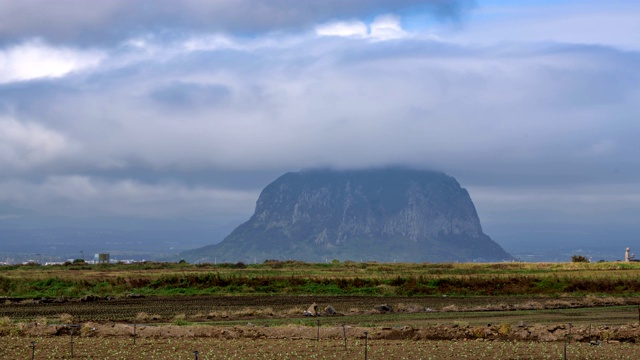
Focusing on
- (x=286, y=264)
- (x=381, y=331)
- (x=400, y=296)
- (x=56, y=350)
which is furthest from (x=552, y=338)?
(x=286, y=264)

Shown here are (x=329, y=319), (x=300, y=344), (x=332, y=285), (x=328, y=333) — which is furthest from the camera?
(x=332, y=285)

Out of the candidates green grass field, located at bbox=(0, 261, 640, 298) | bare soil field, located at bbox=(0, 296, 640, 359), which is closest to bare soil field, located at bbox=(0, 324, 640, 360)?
bare soil field, located at bbox=(0, 296, 640, 359)

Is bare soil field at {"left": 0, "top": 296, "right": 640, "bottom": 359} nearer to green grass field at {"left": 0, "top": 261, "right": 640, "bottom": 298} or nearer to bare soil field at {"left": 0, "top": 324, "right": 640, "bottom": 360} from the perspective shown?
bare soil field at {"left": 0, "top": 324, "right": 640, "bottom": 360}

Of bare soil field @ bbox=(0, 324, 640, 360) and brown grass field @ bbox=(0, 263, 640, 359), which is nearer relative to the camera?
bare soil field @ bbox=(0, 324, 640, 360)

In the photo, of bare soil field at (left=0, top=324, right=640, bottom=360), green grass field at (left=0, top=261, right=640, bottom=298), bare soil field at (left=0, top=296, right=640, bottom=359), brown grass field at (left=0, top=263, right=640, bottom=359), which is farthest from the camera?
green grass field at (left=0, top=261, right=640, bottom=298)

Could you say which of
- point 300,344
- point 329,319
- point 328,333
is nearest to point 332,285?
point 329,319

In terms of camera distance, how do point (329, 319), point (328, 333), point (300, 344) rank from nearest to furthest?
point (300, 344) < point (328, 333) < point (329, 319)

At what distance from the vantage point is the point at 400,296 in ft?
236

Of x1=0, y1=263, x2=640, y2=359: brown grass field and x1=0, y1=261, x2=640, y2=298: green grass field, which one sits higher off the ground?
x1=0, y1=261, x2=640, y2=298: green grass field

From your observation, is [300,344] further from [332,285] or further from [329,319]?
[332,285]

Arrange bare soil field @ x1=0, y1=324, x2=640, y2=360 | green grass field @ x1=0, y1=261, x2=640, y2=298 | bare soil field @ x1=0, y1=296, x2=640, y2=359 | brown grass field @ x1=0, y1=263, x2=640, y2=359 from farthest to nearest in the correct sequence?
green grass field @ x1=0, y1=261, x2=640, y2=298 → brown grass field @ x1=0, y1=263, x2=640, y2=359 → bare soil field @ x1=0, y1=296, x2=640, y2=359 → bare soil field @ x1=0, y1=324, x2=640, y2=360

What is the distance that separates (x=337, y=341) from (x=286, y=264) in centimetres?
8779

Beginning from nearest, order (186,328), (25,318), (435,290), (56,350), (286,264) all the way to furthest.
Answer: (56,350) → (186,328) → (25,318) → (435,290) → (286,264)

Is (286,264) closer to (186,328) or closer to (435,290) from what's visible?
(435,290)
